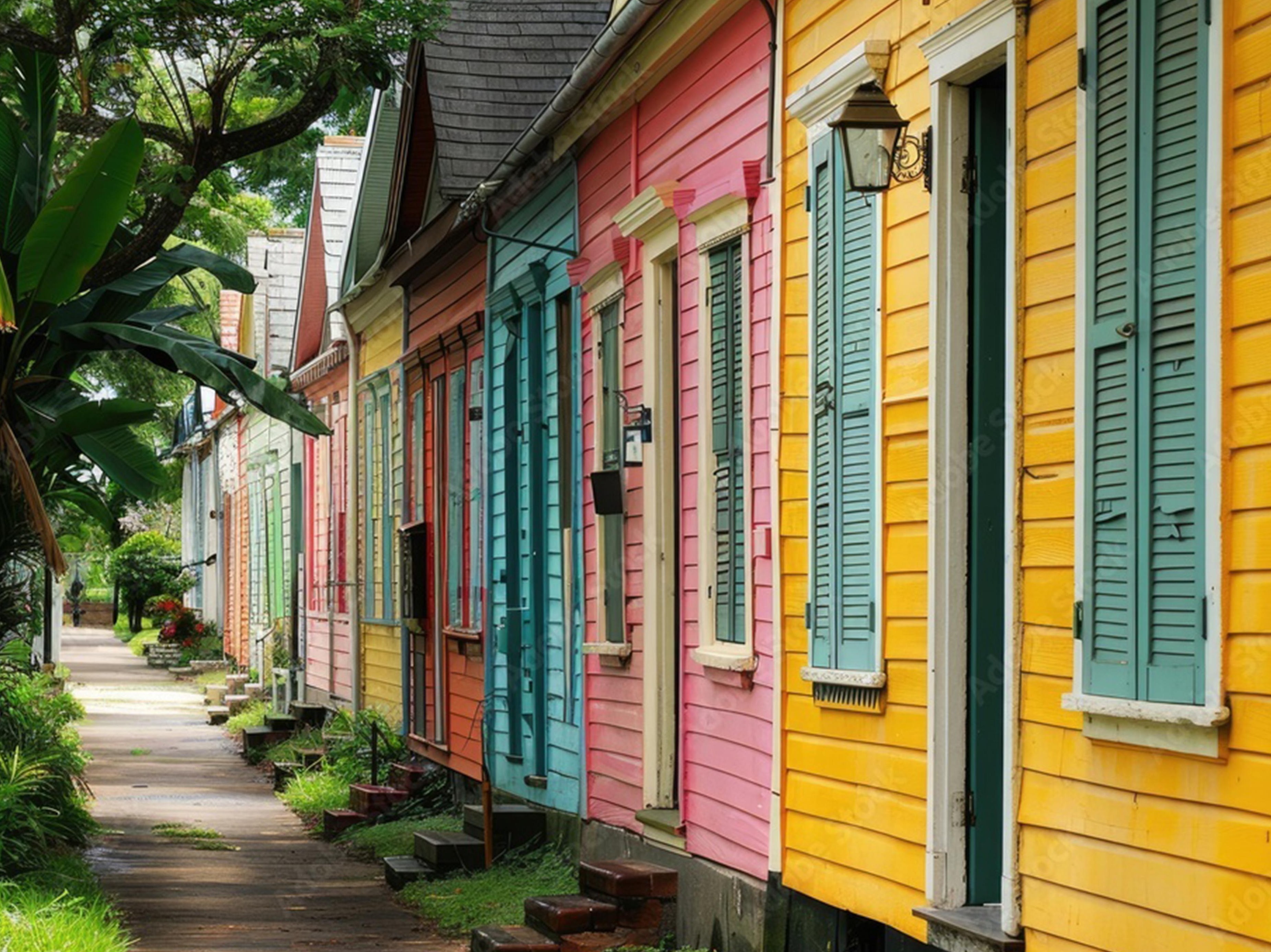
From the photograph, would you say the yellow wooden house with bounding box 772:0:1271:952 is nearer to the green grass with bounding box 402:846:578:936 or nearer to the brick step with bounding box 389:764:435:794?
the green grass with bounding box 402:846:578:936

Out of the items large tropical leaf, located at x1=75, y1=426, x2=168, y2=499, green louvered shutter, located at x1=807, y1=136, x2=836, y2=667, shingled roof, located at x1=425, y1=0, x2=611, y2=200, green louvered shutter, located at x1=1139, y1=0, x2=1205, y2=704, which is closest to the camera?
green louvered shutter, located at x1=1139, y1=0, x2=1205, y2=704

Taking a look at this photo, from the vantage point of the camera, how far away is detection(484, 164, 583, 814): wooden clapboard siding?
1277cm

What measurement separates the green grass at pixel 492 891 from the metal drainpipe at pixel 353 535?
8.24m

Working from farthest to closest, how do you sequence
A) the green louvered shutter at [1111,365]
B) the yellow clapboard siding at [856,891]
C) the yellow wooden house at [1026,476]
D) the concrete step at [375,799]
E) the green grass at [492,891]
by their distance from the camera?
the concrete step at [375,799] < the green grass at [492,891] < the yellow clapboard siding at [856,891] < the green louvered shutter at [1111,365] < the yellow wooden house at [1026,476]

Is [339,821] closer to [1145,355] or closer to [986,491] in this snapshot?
[986,491]

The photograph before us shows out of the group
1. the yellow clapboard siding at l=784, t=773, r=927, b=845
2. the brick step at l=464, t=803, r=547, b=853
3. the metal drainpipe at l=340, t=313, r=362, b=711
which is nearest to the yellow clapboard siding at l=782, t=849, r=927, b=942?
the yellow clapboard siding at l=784, t=773, r=927, b=845

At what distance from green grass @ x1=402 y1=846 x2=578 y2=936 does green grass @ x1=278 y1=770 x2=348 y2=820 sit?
15.6 ft

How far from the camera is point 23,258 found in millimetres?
11984

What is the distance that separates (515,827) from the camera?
43.1 feet

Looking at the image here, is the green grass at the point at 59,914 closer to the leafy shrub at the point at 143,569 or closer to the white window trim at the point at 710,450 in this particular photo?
the white window trim at the point at 710,450

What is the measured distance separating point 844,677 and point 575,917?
2.65m

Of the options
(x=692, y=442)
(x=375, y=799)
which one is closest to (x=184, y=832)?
(x=375, y=799)

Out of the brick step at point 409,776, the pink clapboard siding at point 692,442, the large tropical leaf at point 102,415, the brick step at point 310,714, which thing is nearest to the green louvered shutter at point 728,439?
the pink clapboard siding at point 692,442

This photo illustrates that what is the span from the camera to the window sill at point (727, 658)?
349 inches
